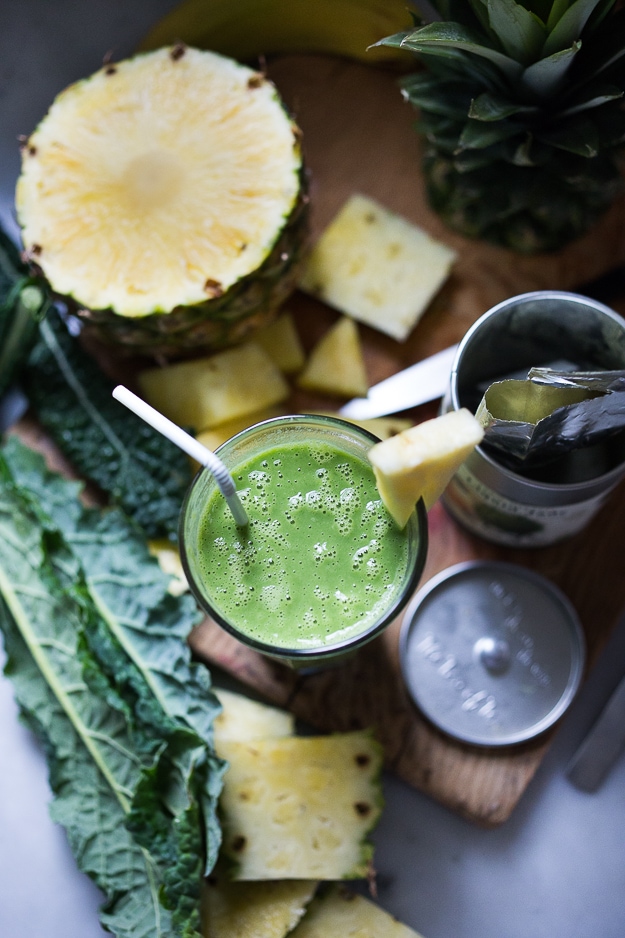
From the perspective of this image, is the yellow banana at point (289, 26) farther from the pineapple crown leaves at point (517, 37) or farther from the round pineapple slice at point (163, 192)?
the pineapple crown leaves at point (517, 37)

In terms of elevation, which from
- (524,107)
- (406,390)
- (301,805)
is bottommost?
(301,805)

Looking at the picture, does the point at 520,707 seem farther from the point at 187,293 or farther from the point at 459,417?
the point at 187,293

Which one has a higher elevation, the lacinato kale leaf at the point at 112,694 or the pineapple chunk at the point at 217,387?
the pineapple chunk at the point at 217,387

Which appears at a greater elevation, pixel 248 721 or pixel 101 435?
pixel 101 435

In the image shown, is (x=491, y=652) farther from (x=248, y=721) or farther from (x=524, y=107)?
(x=524, y=107)

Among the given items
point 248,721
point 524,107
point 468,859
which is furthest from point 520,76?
point 468,859

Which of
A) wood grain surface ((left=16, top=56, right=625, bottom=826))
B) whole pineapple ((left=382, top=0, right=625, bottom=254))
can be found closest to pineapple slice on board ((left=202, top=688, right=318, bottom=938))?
wood grain surface ((left=16, top=56, right=625, bottom=826))

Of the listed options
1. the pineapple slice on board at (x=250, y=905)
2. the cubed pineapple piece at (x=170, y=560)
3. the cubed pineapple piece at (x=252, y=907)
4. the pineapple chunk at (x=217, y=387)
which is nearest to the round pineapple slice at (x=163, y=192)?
the pineapple chunk at (x=217, y=387)
